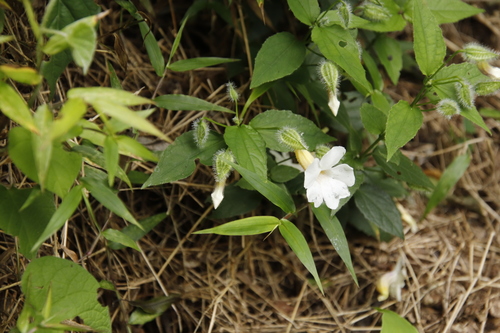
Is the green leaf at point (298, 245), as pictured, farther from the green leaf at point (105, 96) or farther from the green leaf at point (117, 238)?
the green leaf at point (105, 96)

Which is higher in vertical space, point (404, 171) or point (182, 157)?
point (182, 157)

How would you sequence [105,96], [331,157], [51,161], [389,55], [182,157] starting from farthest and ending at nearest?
[389,55] < [182,157] < [331,157] < [51,161] < [105,96]

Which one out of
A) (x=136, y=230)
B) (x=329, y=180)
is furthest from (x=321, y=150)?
(x=136, y=230)

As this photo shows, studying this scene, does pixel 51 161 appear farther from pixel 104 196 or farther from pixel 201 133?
pixel 201 133

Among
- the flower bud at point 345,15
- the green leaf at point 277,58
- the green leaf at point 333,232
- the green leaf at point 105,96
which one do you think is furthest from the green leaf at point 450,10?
the green leaf at point 105,96

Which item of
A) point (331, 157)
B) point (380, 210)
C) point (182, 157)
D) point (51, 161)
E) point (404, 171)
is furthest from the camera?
point (380, 210)

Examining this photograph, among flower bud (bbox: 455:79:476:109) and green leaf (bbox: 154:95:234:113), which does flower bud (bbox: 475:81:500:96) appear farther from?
green leaf (bbox: 154:95:234:113)

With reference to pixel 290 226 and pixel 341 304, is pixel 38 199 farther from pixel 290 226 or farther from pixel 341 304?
pixel 341 304

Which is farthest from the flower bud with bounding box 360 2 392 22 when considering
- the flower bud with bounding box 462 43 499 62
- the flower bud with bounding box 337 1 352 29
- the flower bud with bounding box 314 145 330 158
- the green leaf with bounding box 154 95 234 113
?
the green leaf with bounding box 154 95 234 113
